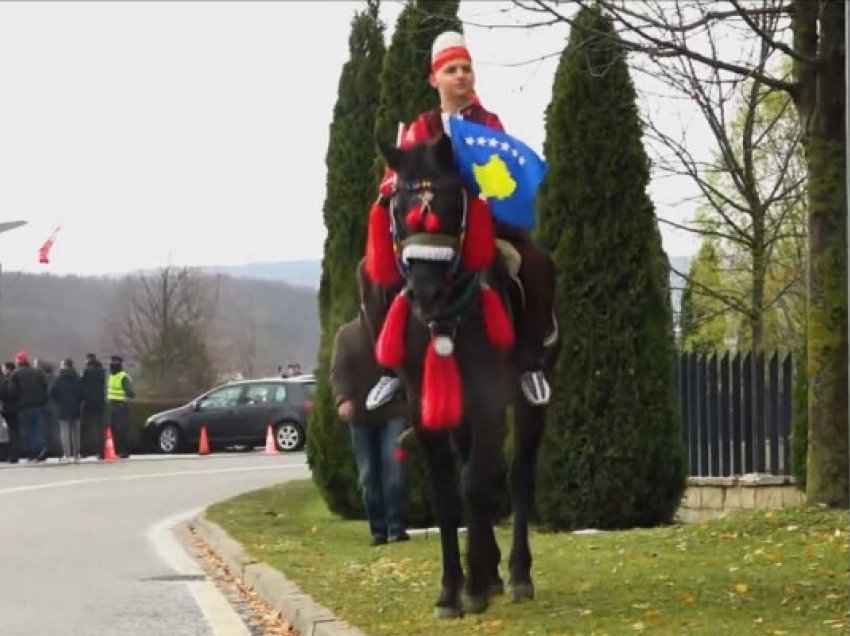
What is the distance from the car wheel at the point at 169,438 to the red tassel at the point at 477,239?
31.3m

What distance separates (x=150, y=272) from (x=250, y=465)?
76385 mm

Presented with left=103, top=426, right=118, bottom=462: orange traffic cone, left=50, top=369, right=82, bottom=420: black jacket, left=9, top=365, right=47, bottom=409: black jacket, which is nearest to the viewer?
left=50, top=369, right=82, bottom=420: black jacket

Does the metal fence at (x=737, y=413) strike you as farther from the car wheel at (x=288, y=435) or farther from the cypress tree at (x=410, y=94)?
the car wheel at (x=288, y=435)

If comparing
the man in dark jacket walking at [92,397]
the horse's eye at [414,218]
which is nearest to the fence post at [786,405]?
the horse's eye at [414,218]

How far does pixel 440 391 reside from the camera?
7.86m

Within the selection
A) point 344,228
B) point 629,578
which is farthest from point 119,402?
point 629,578

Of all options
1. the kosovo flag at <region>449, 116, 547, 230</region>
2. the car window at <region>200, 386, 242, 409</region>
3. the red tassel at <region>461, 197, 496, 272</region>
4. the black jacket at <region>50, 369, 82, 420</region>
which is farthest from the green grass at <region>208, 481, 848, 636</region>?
the car window at <region>200, 386, 242, 409</region>

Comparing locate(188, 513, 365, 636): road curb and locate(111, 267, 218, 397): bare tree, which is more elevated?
locate(111, 267, 218, 397): bare tree

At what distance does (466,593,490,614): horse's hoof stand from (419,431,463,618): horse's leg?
0.04 metres

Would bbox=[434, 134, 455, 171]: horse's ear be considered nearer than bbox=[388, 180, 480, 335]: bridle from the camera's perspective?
No

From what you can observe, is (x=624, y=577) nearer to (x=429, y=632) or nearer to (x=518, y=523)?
(x=518, y=523)

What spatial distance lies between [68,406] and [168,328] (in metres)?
41.5

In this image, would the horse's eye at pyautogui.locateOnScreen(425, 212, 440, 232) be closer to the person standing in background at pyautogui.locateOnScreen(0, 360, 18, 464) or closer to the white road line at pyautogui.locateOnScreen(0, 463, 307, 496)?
the white road line at pyautogui.locateOnScreen(0, 463, 307, 496)

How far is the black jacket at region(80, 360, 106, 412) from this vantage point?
33.4 m
